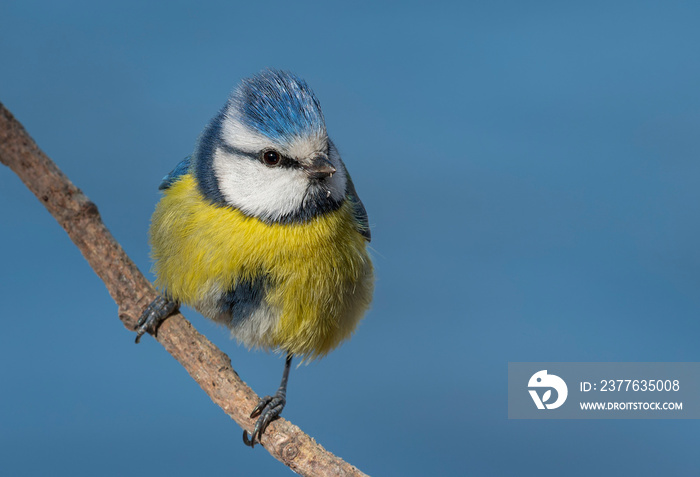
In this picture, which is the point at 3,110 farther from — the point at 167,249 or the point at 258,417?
the point at 258,417

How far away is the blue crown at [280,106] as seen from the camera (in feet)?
7.03

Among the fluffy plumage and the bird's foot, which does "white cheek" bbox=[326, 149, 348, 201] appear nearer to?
the fluffy plumage

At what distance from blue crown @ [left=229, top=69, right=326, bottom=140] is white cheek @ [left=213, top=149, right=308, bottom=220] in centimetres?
11

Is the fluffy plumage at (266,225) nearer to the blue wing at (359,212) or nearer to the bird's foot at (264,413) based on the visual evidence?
the blue wing at (359,212)

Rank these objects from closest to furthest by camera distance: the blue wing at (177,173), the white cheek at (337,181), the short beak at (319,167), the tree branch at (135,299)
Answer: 1. the tree branch at (135,299)
2. the short beak at (319,167)
3. the white cheek at (337,181)
4. the blue wing at (177,173)

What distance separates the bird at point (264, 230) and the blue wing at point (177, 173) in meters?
0.03

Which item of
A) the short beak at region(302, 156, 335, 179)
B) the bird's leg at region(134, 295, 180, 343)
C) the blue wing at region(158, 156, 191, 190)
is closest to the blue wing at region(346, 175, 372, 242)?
the short beak at region(302, 156, 335, 179)

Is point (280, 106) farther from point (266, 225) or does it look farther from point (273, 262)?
point (273, 262)

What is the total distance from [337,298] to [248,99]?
2.24ft

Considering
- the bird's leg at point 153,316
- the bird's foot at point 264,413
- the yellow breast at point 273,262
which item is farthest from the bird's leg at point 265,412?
the bird's leg at point 153,316

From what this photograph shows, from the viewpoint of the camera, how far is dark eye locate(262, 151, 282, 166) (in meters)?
2.14

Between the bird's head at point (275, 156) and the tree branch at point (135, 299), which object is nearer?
the tree branch at point (135, 299)

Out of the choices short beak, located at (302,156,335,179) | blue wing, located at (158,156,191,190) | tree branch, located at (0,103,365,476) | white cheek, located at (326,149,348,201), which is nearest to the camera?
tree branch, located at (0,103,365,476)

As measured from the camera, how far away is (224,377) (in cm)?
219
